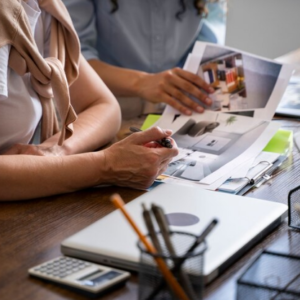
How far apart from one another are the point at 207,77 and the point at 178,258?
1175mm

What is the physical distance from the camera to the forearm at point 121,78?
2096 mm

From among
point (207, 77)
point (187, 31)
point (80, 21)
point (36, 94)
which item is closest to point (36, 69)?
point (36, 94)

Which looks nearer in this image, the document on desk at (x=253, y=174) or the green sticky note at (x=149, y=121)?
the document on desk at (x=253, y=174)

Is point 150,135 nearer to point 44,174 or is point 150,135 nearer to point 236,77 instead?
point 44,174

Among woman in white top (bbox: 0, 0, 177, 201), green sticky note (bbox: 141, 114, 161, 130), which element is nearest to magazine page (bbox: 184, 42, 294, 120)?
green sticky note (bbox: 141, 114, 161, 130)

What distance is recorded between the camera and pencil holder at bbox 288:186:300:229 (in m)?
1.12

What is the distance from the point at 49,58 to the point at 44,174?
1.18 ft

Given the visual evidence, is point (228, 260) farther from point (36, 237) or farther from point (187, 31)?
point (187, 31)

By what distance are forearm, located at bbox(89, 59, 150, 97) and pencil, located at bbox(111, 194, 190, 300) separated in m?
1.34

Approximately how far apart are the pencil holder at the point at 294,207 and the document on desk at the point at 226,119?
21 cm

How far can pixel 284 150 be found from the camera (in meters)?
1.55

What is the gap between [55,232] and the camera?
1125 mm

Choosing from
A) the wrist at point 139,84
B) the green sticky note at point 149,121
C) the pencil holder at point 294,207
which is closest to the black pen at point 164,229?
the pencil holder at point 294,207

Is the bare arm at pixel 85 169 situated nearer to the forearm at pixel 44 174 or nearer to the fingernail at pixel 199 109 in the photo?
the forearm at pixel 44 174
